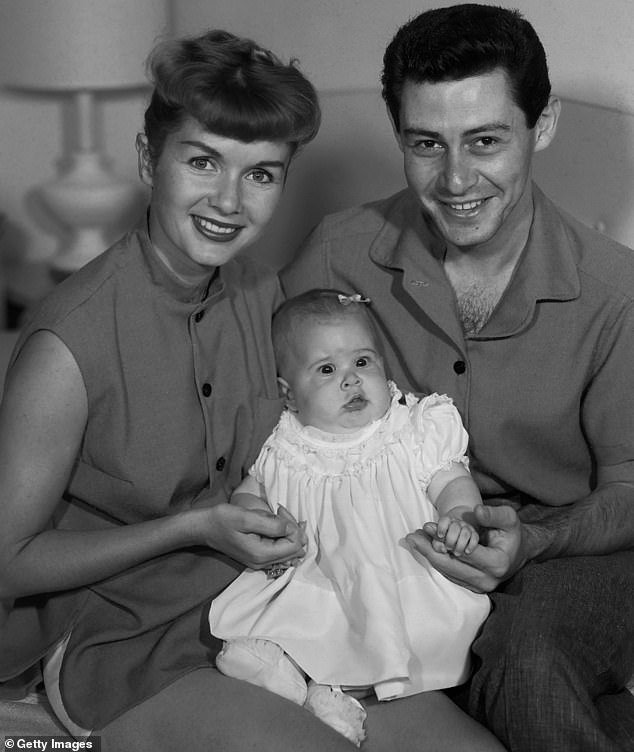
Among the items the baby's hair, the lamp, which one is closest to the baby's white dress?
the baby's hair

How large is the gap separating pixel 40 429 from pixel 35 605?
1.22 ft

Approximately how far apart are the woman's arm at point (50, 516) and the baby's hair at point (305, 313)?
1.13 ft

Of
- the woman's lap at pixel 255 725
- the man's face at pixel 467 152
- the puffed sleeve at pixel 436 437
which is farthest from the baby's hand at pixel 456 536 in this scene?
the man's face at pixel 467 152

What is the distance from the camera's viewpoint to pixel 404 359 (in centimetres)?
237

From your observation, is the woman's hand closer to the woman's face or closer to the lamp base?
the woman's face

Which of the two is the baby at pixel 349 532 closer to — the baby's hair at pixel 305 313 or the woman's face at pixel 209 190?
the baby's hair at pixel 305 313

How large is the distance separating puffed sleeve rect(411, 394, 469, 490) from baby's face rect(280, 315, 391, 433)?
0.07 meters

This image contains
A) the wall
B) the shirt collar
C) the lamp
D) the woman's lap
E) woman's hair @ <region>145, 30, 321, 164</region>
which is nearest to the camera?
the woman's lap

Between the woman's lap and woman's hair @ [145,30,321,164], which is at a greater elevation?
woman's hair @ [145,30,321,164]

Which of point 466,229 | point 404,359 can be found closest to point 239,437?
point 404,359

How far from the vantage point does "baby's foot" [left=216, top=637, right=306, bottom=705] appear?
198 centimetres

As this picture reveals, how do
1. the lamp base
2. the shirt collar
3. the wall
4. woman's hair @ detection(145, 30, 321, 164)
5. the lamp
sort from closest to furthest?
1. woman's hair @ detection(145, 30, 321, 164)
2. the shirt collar
3. the wall
4. the lamp
5. the lamp base

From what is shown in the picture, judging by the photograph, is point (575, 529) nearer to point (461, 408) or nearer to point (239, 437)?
point (461, 408)

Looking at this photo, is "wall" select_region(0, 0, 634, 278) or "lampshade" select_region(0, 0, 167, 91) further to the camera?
"lampshade" select_region(0, 0, 167, 91)
